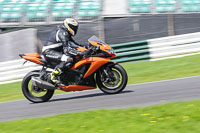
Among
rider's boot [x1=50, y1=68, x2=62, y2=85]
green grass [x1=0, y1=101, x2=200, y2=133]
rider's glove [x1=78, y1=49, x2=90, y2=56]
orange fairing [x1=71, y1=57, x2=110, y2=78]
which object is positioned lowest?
green grass [x1=0, y1=101, x2=200, y2=133]

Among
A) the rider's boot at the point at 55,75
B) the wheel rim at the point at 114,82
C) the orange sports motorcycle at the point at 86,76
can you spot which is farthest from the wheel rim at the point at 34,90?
the wheel rim at the point at 114,82

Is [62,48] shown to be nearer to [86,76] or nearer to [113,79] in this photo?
[86,76]

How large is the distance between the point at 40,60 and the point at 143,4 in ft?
30.7

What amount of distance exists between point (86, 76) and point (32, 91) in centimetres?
137

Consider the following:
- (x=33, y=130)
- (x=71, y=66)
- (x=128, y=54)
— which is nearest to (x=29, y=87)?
(x=71, y=66)

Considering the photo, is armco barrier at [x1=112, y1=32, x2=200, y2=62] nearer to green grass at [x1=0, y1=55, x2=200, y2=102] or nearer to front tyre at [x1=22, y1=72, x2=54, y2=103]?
green grass at [x1=0, y1=55, x2=200, y2=102]

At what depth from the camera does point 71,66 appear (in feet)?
26.8

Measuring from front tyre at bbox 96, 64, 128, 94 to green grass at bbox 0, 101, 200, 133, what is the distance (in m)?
1.73

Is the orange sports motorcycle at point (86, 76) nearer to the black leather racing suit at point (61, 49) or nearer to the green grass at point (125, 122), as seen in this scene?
the black leather racing suit at point (61, 49)

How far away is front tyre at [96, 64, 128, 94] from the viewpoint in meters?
7.87

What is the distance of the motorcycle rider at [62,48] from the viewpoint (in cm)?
801

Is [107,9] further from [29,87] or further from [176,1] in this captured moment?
[29,87]

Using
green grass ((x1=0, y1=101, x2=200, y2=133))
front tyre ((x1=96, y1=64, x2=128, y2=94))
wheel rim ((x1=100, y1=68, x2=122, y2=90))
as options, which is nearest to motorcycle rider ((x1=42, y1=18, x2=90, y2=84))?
front tyre ((x1=96, y1=64, x2=128, y2=94))

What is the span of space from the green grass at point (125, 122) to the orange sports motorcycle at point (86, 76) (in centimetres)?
180
